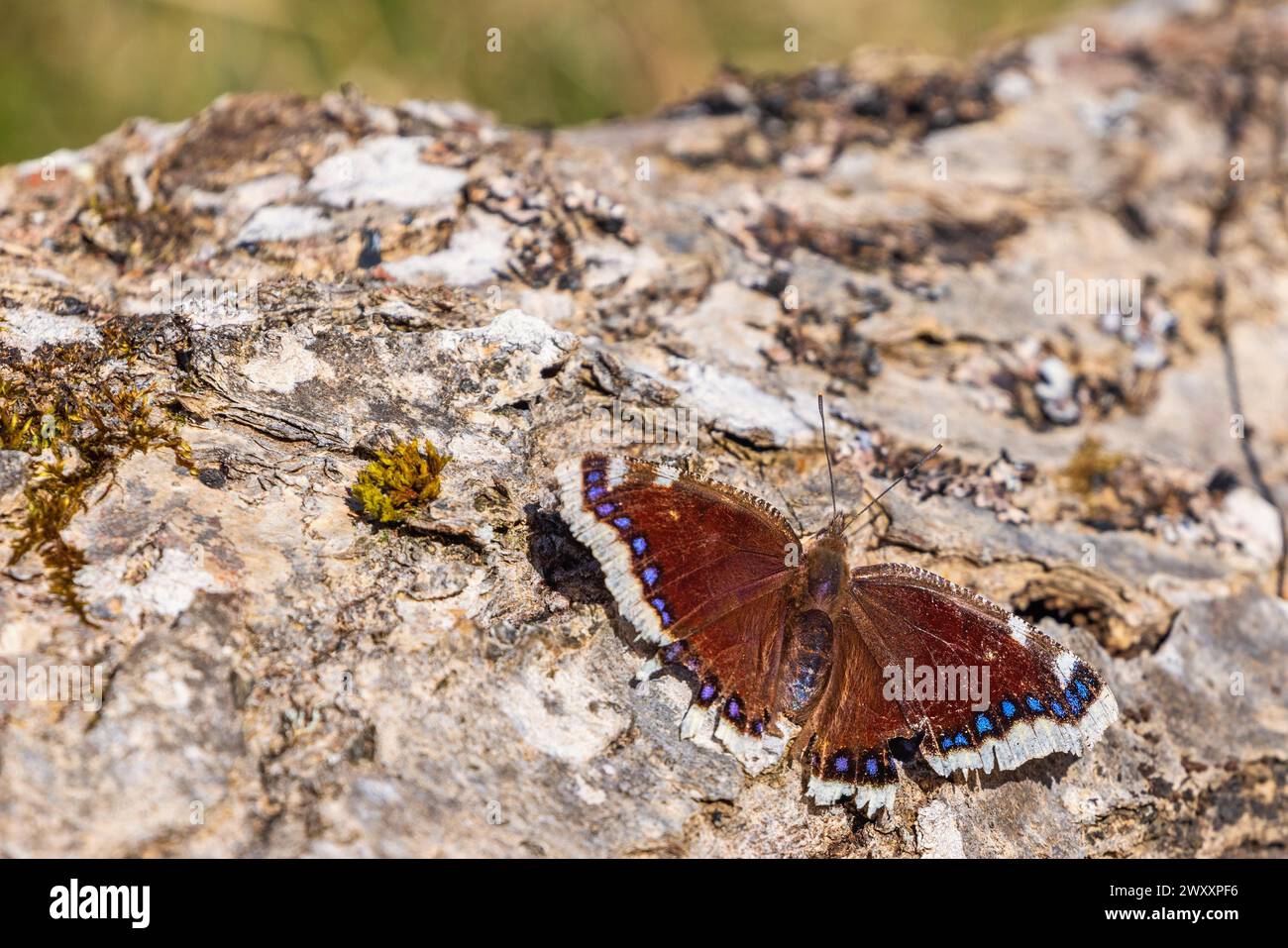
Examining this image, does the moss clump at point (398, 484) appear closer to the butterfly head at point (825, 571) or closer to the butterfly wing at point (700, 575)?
the butterfly wing at point (700, 575)

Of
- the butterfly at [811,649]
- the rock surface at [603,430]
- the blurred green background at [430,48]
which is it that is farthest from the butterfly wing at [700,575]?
the blurred green background at [430,48]

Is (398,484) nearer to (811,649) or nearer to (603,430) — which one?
(603,430)

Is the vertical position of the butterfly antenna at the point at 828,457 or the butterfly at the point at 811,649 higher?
the butterfly antenna at the point at 828,457

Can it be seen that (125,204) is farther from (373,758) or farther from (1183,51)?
(1183,51)

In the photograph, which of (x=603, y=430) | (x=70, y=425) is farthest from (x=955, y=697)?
(x=70, y=425)

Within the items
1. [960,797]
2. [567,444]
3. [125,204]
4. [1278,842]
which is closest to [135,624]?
[567,444]

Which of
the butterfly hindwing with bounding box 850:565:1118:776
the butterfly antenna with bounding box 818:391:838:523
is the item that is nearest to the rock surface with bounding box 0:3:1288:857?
the butterfly antenna with bounding box 818:391:838:523

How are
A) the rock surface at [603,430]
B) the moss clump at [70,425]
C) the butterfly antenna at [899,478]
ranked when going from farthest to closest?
1. the butterfly antenna at [899,478]
2. the moss clump at [70,425]
3. the rock surface at [603,430]
